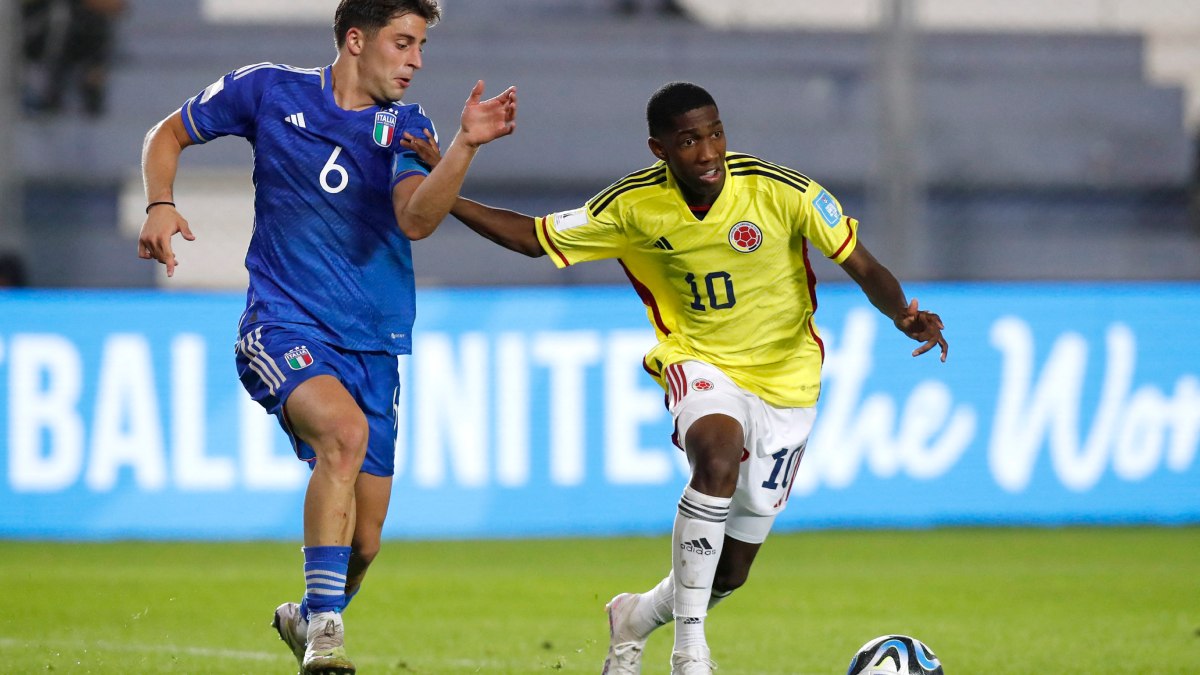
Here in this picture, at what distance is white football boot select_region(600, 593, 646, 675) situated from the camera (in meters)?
5.56

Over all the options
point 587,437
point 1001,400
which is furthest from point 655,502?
point 1001,400

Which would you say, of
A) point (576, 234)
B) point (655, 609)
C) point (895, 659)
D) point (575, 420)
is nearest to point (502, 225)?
point (576, 234)

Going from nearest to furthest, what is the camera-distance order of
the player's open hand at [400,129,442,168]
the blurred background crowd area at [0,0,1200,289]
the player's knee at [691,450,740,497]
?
the player's knee at [691,450,740,497], the player's open hand at [400,129,442,168], the blurred background crowd area at [0,0,1200,289]

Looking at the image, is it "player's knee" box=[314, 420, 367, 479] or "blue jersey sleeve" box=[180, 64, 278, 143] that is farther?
"blue jersey sleeve" box=[180, 64, 278, 143]

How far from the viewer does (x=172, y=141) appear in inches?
210

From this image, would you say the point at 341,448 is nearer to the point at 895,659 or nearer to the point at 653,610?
the point at 653,610

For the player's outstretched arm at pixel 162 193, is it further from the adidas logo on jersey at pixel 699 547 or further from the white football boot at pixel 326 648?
the adidas logo on jersey at pixel 699 547

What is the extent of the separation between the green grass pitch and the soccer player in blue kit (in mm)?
1092

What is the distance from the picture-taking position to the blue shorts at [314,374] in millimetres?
5020

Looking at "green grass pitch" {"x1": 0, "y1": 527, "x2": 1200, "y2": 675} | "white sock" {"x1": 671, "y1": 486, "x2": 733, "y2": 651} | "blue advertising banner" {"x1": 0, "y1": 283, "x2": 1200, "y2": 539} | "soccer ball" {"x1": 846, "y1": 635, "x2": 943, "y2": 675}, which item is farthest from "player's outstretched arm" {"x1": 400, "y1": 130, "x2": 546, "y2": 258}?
"blue advertising banner" {"x1": 0, "y1": 283, "x2": 1200, "y2": 539}

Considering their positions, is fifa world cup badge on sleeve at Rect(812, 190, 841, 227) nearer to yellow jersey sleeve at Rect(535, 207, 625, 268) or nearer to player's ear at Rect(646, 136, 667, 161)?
player's ear at Rect(646, 136, 667, 161)

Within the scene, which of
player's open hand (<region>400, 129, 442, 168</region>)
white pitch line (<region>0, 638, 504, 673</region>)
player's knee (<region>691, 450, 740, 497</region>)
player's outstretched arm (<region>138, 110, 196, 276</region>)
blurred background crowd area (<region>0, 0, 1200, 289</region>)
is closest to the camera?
player's outstretched arm (<region>138, 110, 196, 276</region>)

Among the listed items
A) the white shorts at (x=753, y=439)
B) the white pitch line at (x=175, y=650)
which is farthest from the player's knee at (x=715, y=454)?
the white pitch line at (x=175, y=650)

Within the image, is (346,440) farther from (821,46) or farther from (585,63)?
(821,46)
